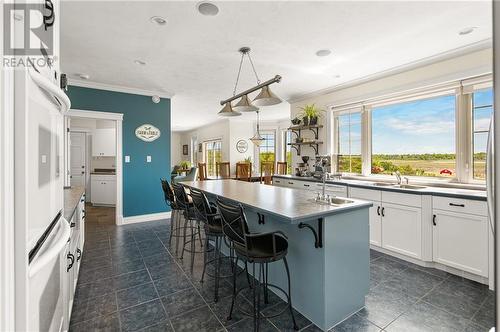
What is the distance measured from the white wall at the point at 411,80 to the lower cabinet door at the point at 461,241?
1.72 meters

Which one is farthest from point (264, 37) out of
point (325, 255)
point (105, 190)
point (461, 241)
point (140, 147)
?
point (105, 190)

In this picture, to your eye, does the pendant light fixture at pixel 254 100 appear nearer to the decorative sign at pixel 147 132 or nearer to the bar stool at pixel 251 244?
the bar stool at pixel 251 244

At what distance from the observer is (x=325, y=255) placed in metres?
1.75

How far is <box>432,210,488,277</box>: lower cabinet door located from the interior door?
25.5ft

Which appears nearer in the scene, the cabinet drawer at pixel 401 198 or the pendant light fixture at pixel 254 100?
the pendant light fixture at pixel 254 100

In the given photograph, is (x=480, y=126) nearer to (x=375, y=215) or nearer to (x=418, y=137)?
(x=418, y=137)

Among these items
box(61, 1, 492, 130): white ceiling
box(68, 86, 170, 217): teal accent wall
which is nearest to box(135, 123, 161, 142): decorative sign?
box(68, 86, 170, 217): teal accent wall

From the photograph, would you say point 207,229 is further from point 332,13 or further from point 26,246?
point 332,13

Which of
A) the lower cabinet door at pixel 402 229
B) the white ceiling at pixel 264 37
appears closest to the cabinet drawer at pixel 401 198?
the lower cabinet door at pixel 402 229

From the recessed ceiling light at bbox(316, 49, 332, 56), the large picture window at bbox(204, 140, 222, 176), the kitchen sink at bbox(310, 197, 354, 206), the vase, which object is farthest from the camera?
the large picture window at bbox(204, 140, 222, 176)

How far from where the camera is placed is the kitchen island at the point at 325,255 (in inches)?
69.1

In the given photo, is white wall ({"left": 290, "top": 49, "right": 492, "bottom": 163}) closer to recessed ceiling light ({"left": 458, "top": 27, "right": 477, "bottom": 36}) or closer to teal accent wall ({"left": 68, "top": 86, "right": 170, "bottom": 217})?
recessed ceiling light ({"left": 458, "top": 27, "right": 477, "bottom": 36})

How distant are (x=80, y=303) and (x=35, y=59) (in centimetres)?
228

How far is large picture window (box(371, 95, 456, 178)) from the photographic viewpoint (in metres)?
3.18
